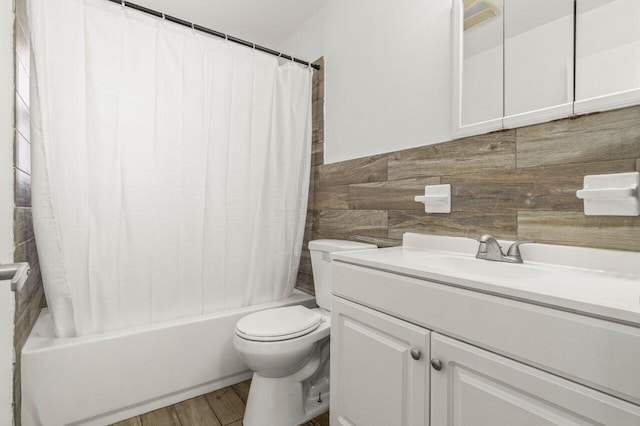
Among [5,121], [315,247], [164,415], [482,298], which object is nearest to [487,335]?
[482,298]

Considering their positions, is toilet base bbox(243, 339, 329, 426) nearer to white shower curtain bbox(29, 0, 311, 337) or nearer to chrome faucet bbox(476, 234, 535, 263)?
white shower curtain bbox(29, 0, 311, 337)

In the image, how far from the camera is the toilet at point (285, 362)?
137 centimetres

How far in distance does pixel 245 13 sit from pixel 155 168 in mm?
1298

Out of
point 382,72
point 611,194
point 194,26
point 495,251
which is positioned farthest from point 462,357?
point 194,26

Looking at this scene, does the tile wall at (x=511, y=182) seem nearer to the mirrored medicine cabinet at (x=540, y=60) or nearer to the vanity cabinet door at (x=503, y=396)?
the mirrored medicine cabinet at (x=540, y=60)

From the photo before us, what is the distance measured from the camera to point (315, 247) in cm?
180

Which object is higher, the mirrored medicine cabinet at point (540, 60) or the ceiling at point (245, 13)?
the ceiling at point (245, 13)

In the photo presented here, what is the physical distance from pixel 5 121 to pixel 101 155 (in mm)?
793

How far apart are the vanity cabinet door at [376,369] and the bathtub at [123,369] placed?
0.76m

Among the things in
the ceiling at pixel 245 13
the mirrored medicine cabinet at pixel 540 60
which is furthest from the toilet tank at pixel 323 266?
the ceiling at pixel 245 13

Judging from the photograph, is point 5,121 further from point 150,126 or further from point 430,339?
point 430,339

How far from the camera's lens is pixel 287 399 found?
146 centimetres

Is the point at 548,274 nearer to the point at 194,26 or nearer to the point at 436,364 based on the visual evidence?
the point at 436,364

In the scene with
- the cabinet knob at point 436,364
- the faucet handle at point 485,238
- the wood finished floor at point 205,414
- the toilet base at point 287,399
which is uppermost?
the faucet handle at point 485,238
